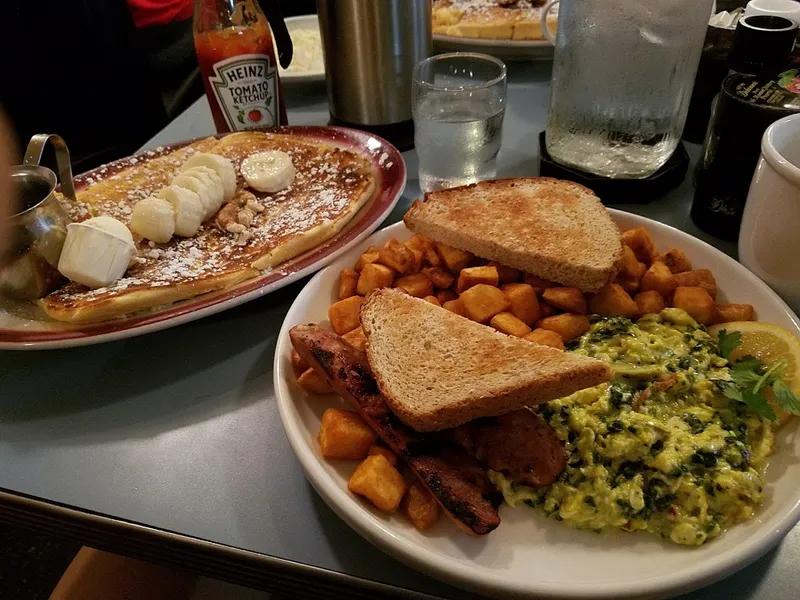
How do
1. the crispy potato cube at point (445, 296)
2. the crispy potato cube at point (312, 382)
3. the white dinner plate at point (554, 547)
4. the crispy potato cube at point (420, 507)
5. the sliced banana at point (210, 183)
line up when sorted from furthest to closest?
1. the sliced banana at point (210, 183)
2. the crispy potato cube at point (445, 296)
3. the crispy potato cube at point (312, 382)
4. the crispy potato cube at point (420, 507)
5. the white dinner plate at point (554, 547)

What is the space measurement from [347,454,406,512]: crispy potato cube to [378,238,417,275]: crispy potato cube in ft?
1.43

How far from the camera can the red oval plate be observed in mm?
1092

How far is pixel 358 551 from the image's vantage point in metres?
0.84

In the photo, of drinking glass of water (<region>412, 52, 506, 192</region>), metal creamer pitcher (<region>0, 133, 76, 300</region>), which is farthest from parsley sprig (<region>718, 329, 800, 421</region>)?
metal creamer pitcher (<region>0, 133, 76, 300</region>)

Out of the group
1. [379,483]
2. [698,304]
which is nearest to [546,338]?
[698,304]

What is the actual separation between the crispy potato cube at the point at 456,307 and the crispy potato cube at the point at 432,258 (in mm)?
125

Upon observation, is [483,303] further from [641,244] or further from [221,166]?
[221,166]

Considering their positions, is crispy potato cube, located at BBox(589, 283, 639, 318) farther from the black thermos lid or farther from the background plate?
the background plate

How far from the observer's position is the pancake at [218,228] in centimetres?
115

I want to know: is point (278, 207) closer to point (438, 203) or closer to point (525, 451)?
point (438, 203)

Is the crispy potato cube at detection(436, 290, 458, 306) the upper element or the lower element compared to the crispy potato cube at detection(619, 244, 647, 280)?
lower

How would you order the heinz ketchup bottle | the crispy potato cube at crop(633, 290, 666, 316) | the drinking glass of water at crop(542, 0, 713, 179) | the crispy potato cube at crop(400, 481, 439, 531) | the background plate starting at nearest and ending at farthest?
the crispy potato cube at crop(400, 481, 439, 531) < the crispy potato cube at crop(633, 290, 666, 316) < the drinking glass of water at crop(542, 0, 713, 179) < the heinz ketchup bottle < the background plate

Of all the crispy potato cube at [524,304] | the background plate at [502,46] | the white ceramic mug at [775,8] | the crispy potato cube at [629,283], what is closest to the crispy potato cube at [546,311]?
the crispy potato cube at [524,304]

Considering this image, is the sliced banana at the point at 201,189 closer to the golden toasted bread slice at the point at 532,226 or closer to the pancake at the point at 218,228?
the pancake at the point at 218,228
